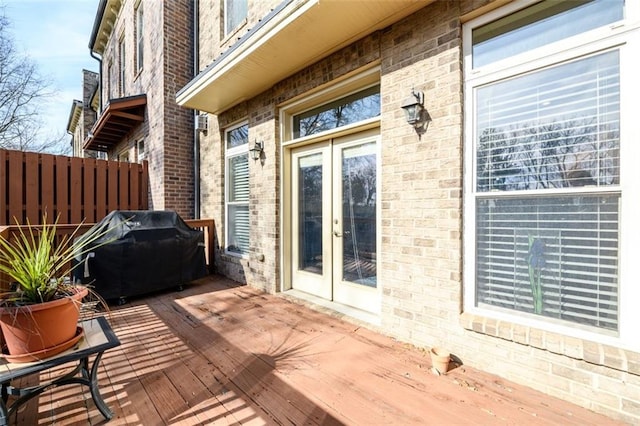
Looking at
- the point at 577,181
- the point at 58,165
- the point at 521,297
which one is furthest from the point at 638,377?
the point at 58,165

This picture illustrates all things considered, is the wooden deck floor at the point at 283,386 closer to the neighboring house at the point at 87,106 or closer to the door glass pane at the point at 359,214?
the door glass pane at the point at 359,214

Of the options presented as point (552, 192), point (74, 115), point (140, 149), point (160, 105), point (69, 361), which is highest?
point (74, 115)

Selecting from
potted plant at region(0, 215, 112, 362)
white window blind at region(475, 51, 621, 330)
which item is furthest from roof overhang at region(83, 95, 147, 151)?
white window blind at region(475, 51, 621, 330)

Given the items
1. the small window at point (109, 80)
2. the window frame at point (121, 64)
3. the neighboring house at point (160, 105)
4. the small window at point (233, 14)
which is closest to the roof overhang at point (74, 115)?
the small window at point (109, 80)

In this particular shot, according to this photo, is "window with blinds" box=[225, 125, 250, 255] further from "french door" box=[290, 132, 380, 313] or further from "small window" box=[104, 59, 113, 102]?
"small window" box=[104, 59, 113, 102]

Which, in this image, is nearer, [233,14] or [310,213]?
[310,213]

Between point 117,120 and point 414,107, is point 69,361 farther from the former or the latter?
point 117,120

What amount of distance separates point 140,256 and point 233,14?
4.19 metres

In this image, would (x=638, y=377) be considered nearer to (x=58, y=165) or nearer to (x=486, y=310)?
(x=486, y=310)

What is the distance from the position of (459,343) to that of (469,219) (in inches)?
39.6

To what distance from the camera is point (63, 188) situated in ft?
17.6

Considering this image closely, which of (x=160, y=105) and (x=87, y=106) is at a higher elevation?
(x=87, y=106)

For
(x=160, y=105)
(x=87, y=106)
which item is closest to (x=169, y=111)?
(x=160, y=105)

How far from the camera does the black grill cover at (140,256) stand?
3709 millimetres
